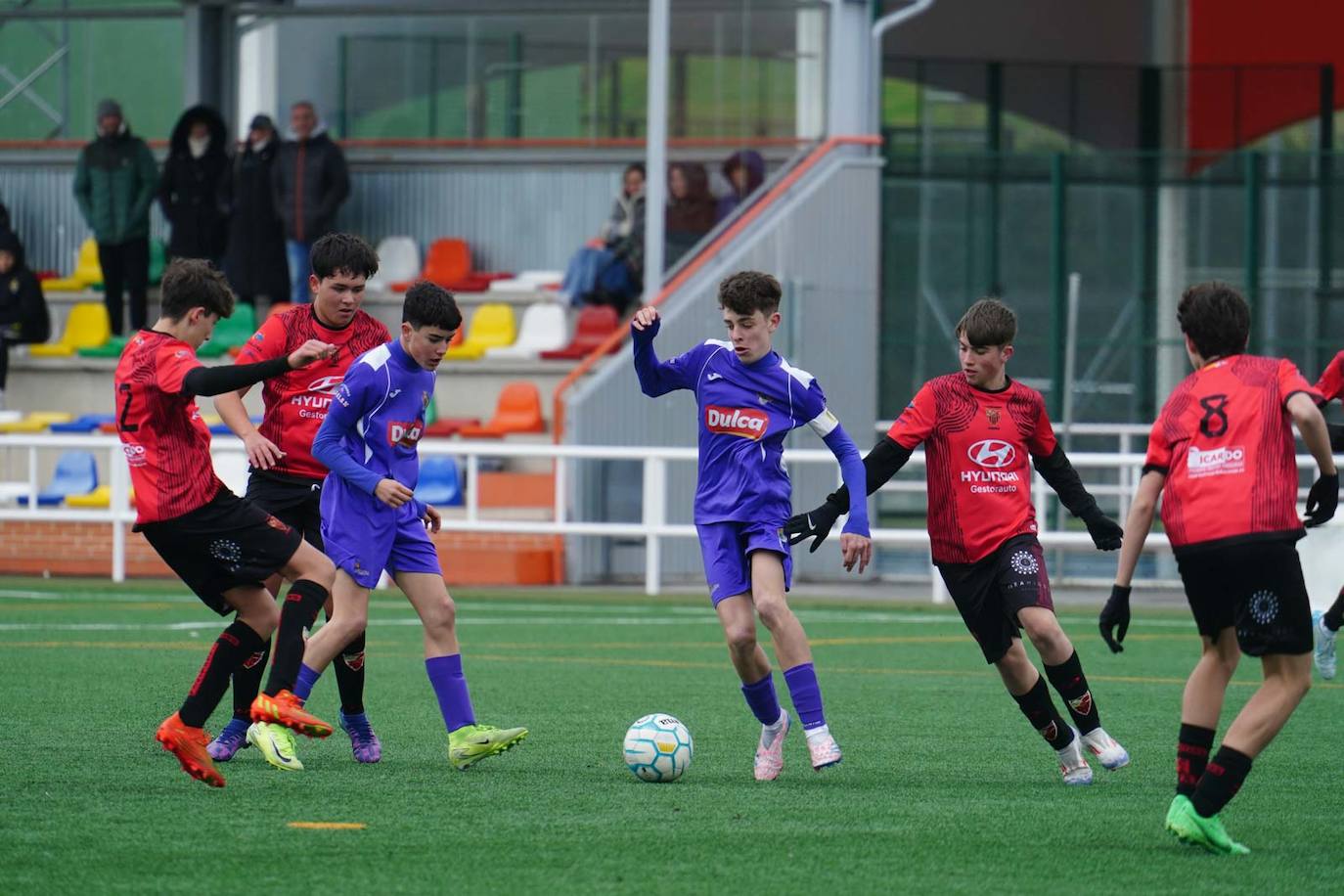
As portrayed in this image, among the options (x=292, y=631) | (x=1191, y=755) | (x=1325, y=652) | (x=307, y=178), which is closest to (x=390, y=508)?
(x=292, y=631)

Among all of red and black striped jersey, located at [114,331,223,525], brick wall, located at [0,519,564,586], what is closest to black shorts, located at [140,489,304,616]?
red and black striped jersey, located at [114,331,223,525]

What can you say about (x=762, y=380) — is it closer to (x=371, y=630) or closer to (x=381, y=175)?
(x=371, y=630)

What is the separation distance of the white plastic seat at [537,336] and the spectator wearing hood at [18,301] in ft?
14.0

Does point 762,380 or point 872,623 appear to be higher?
point 762,380

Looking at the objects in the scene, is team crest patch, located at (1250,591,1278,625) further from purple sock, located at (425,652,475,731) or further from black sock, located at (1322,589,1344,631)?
black sock, located at (1322,589,1344,631)

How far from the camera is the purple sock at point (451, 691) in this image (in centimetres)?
729

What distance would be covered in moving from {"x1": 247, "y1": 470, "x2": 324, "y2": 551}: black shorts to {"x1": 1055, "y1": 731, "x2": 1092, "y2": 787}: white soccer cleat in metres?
2.82

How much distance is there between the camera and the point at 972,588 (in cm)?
730

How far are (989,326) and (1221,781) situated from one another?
82.0 inches

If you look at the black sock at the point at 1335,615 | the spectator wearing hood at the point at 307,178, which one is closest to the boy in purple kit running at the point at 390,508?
the black sock at the point at 1335,615

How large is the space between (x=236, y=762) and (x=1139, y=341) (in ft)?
49.4

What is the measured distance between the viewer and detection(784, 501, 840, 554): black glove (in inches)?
279

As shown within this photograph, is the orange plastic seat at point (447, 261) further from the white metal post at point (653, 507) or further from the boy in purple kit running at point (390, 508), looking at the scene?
the boy in purple kit running at point (390, 508)

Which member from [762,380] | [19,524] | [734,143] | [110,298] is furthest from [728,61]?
[762,380]
